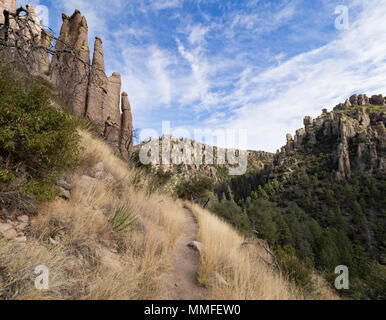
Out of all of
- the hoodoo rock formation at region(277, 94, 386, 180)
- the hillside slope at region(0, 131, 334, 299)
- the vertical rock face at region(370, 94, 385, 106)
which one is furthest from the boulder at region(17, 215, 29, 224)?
the vertical rock face at region(370, 94, 385, 106)

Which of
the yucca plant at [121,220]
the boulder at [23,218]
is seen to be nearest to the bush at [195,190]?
the yucca plant at [121,220]

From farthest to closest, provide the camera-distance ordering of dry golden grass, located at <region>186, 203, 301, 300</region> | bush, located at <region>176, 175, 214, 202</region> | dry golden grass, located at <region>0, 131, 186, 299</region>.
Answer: bush, located at <region>176, 175, 214, 202</region>, dry golden grass, located at <region>186, 203, 301, 300</region>, dry golden grass, located at <region>0, 131, 186, 299</region>

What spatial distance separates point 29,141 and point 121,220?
2.01 metres

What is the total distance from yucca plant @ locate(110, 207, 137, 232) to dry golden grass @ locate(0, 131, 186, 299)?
3.8 inches

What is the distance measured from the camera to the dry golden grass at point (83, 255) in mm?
1532

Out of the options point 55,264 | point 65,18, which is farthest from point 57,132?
point 65,18

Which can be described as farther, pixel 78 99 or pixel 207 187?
pixel 207 187

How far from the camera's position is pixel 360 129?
7550 centimetres

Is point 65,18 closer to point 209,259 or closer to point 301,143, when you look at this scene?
point 209,259

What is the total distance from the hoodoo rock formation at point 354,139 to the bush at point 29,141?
8680 centimetres

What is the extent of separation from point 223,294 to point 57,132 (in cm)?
364

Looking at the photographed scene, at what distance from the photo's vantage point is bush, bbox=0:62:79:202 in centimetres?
234

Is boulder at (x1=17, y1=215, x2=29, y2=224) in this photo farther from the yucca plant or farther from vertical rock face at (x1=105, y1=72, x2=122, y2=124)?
vertical rock face at (x1=105, y1=72, x2=122, y2=124)
